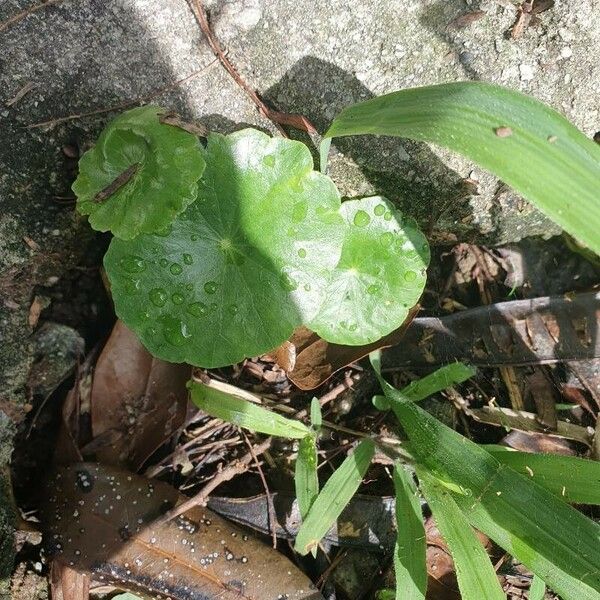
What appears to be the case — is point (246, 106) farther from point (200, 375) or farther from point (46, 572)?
point (46, 572)

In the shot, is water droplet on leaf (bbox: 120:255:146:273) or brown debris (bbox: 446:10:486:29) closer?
water droplet on leaf (bbox: 120:255:146:273)

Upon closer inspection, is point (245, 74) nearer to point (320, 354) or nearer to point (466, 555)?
point (320, 354)

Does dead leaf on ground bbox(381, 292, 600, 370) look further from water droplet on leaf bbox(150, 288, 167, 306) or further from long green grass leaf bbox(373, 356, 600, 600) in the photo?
water droplet on leaf bbox(150, 288, 167, 306)

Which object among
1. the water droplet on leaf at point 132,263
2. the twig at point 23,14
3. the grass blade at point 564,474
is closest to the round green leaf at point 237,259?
the water droplet on leaf at point 132,263

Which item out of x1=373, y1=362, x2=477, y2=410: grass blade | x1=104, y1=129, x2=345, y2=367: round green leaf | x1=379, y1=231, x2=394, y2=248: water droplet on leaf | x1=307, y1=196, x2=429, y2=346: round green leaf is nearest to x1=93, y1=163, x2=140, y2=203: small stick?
x1=104, y1=129, x2=345, y2=367: round green leaf

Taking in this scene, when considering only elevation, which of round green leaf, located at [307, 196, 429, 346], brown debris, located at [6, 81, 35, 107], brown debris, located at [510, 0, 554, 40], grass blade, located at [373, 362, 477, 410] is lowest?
grass blade, located at [373, 362, 477, 410]

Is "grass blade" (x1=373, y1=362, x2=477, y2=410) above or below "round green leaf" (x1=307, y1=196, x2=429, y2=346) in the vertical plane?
below

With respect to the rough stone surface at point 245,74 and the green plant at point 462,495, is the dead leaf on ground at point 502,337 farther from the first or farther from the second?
the rough stone surface at point 245,74
